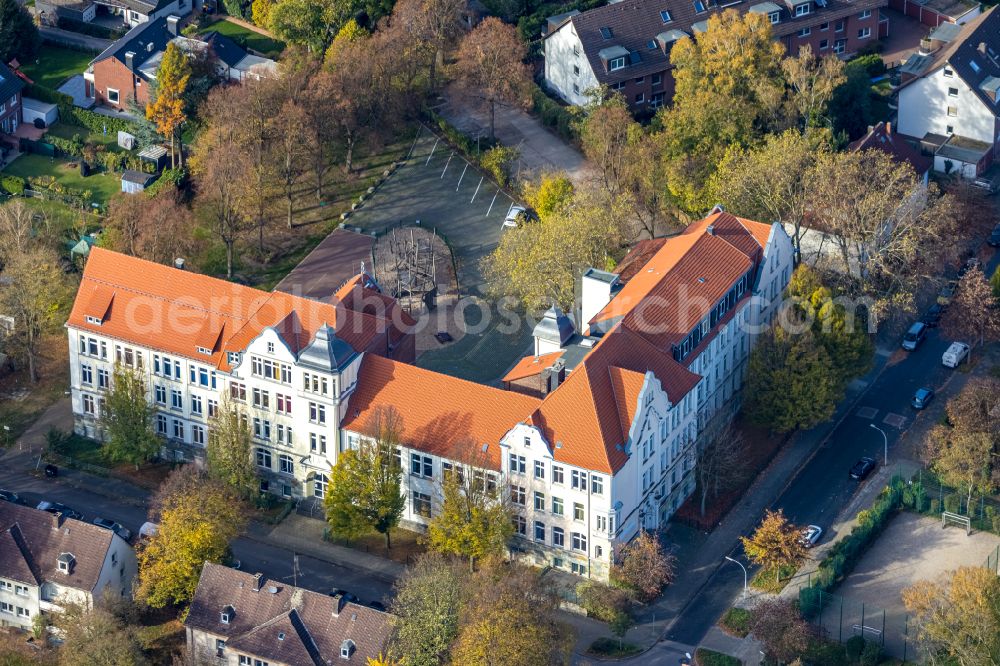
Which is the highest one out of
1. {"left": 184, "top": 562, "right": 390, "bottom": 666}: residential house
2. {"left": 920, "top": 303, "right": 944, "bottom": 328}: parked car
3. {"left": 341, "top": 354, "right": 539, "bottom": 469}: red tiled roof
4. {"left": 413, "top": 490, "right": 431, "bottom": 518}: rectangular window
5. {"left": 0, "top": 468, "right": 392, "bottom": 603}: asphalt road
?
{"left": 341, "top": 354, "right": 539, "bottom": 469}: red tiled roof

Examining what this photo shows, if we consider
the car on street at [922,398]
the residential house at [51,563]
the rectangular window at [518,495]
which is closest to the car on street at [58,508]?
the residential house at [51,563]

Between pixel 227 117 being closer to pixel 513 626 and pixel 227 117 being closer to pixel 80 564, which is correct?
pixel 80 564

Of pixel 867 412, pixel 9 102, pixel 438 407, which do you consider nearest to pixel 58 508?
pixel 438 407

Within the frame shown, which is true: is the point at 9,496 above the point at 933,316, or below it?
above

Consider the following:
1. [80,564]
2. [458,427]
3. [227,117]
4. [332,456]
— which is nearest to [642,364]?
[458,427]

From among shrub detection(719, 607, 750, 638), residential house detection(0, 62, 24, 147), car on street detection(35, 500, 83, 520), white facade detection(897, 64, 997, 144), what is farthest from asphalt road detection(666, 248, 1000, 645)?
residential house detection(0, 62, 24, 147)

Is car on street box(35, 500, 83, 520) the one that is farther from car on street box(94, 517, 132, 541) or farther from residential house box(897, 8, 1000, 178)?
residential house box(897, 8, 1000, 178)

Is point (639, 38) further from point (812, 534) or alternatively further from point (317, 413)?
point (812, 534)
